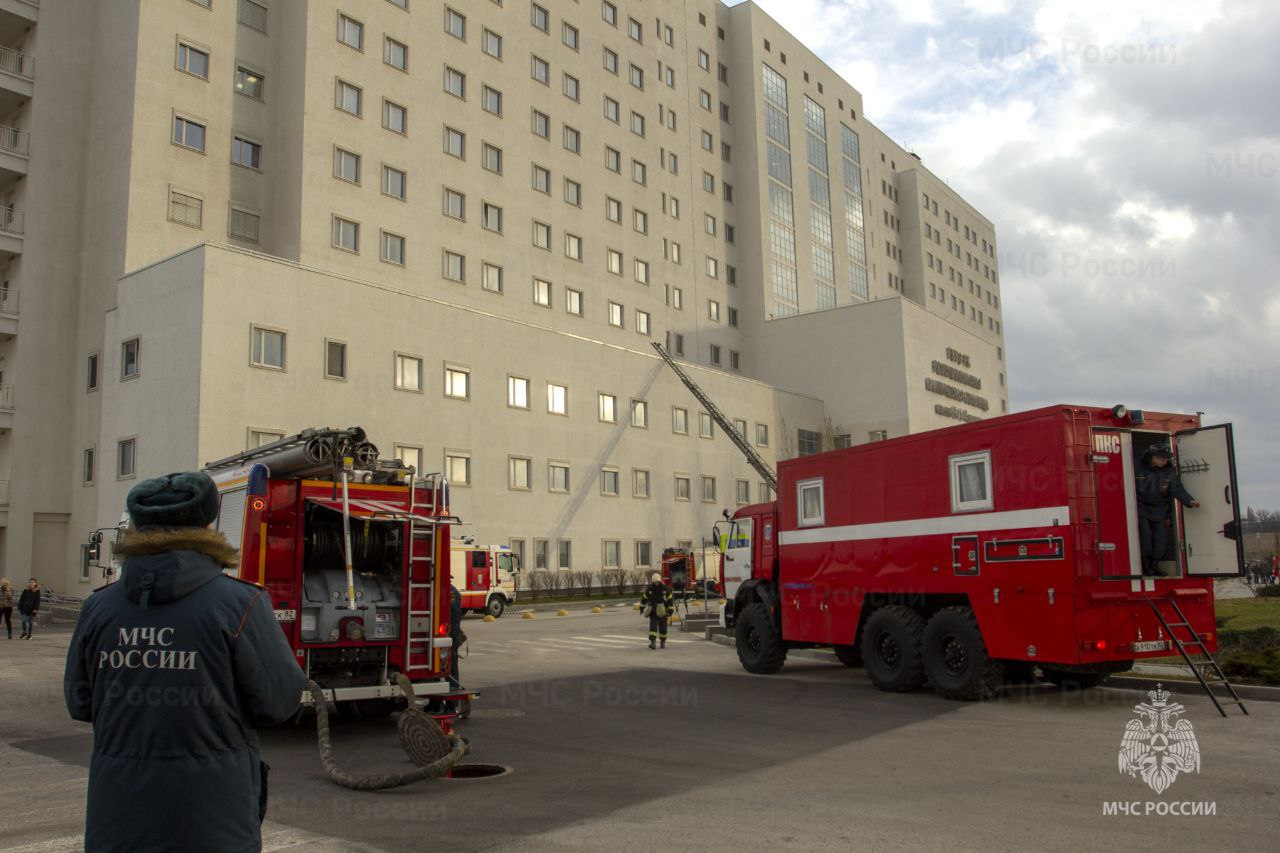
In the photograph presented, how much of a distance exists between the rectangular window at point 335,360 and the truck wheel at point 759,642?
24.2 metres

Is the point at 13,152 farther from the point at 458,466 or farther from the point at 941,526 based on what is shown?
the point at 941,526

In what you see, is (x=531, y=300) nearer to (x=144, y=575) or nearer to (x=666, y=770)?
(x=666, y=770)

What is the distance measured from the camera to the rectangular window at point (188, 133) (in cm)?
3806

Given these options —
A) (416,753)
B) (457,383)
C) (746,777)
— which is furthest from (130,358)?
(746,777)

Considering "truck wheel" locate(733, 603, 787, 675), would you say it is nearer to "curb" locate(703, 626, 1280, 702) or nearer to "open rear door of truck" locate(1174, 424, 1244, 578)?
"curb" locate(703, 626, 1280, 702)

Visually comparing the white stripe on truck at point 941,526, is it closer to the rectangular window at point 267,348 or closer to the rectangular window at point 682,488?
the rectangular window at point 267,348

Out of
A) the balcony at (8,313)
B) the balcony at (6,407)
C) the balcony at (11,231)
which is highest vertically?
the balcony at (11,231)

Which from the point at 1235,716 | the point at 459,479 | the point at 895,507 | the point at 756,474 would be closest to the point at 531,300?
the point at 459,479

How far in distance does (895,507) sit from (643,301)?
150 feet

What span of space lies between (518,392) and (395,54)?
16.8m

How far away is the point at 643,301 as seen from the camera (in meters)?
58.8

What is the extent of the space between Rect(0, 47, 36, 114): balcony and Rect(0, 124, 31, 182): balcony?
1.09 meters

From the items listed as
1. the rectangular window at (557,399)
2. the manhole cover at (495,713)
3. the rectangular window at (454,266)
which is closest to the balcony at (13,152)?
the rectangular window at (454,266)

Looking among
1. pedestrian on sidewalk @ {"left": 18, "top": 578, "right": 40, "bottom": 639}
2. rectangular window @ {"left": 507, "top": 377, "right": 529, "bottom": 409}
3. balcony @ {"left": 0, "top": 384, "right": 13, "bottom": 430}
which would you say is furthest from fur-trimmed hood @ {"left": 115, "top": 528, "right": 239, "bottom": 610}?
rectangular window @ {"left": 507, "top": 377, "right": 529, "bottom": 409}
